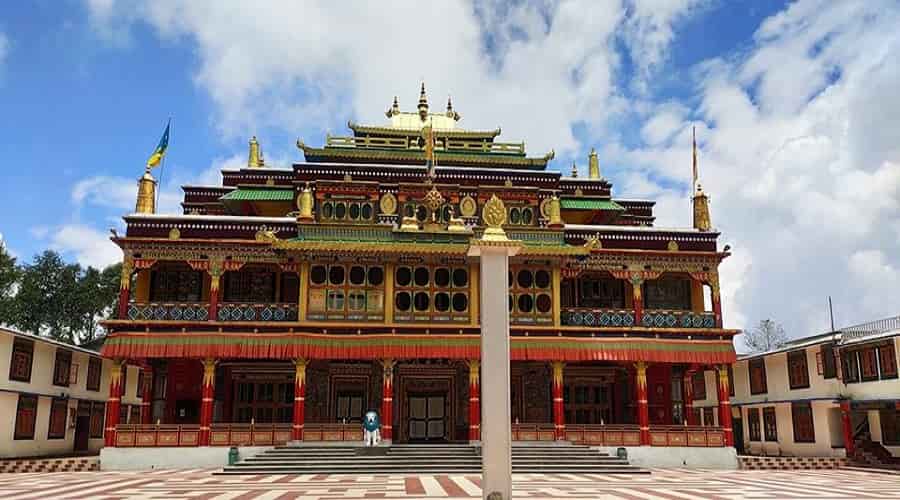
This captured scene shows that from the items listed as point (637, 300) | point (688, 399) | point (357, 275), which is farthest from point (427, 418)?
point (688, 399)

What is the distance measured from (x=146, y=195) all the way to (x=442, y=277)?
41.4 ft

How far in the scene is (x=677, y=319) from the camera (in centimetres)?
2873

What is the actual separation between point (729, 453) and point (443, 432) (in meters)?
11.3

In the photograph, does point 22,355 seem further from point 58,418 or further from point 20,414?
point 58,418

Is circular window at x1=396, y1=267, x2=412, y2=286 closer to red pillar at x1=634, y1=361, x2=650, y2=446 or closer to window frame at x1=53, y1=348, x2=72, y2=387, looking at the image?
red pillar at x1=634, y1=361, x2=650, y2=446

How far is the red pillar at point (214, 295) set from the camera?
89.2ft

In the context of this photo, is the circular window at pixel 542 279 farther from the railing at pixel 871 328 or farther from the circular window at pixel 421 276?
the railing at pixel 871 328

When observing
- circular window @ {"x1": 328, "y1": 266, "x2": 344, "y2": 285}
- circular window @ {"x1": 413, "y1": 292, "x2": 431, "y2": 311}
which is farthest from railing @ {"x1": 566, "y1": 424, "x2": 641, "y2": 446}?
circular window @ {"x1": 328, "y1": 266, "x2": 344, "y2": 285}

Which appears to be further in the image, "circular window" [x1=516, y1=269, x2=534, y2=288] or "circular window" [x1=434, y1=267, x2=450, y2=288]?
"circular window" [x1=516, y1=269, x2=534, y2=288]

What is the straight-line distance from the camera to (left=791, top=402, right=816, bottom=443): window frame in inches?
1250

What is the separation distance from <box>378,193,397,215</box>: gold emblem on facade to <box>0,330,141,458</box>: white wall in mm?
15535

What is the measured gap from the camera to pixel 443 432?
98.2 ft

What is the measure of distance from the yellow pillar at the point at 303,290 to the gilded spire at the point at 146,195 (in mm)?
6896

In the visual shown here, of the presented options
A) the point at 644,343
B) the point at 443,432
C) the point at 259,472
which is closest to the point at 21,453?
the point at 259,472
